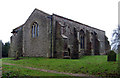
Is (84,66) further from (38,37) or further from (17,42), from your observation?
(17,42)

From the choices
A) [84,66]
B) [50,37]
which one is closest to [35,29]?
[50,37]

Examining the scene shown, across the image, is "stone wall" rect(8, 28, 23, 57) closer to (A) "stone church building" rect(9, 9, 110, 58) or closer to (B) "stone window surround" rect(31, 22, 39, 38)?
(A) "stone church building" rect(9, 9, 110, 58)

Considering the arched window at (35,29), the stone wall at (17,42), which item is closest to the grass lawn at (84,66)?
the arched window at (35,29)

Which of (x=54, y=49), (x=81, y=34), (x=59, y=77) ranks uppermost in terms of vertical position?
(x=81, y=34)

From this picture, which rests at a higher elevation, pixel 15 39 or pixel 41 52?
pixel 15 39

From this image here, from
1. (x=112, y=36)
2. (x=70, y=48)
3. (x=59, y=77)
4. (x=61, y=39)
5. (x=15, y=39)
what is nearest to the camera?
(x=59, y=77)

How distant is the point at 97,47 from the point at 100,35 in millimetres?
7320

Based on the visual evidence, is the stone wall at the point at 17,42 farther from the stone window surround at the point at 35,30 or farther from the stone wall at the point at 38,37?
the stone window surround at the point at 35,30

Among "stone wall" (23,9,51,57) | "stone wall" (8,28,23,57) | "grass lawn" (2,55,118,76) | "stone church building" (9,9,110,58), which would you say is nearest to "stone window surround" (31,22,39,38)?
"stone church building" (9,9,110,58)

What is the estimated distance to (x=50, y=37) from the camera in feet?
72.2

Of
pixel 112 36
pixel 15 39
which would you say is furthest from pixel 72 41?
pixel 15 39

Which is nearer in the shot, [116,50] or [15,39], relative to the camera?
[116,50]

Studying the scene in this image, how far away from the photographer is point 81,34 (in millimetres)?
30094

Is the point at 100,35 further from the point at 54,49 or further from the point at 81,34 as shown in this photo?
the point at 54,49
